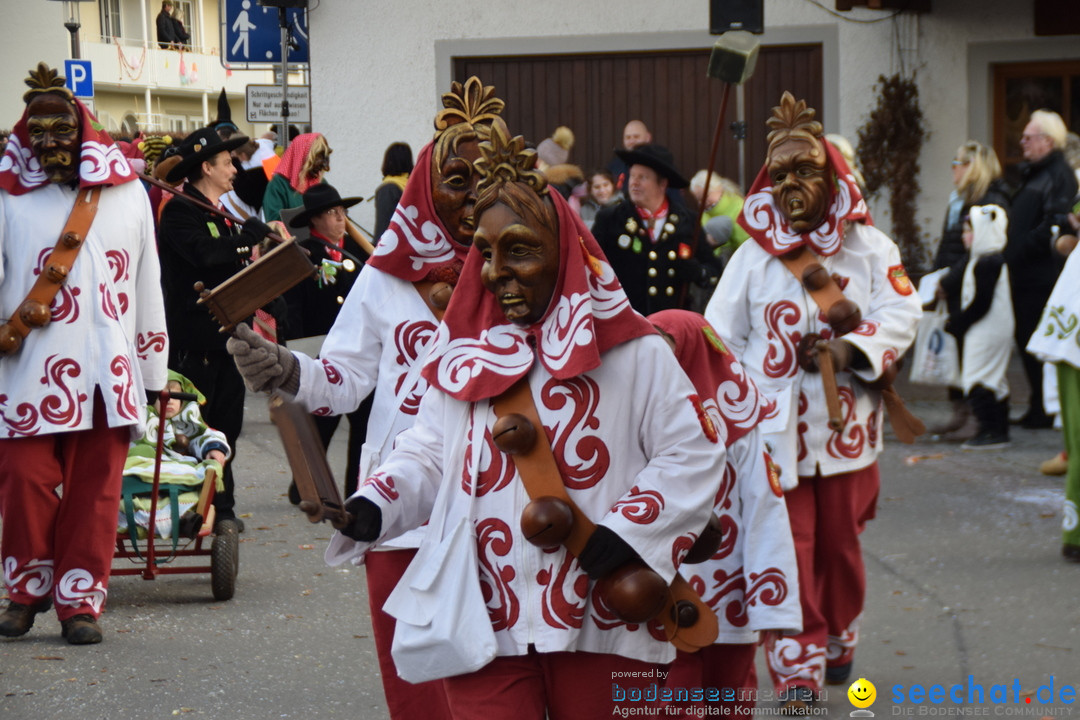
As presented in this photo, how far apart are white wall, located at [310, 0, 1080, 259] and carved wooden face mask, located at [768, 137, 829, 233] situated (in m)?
9.86

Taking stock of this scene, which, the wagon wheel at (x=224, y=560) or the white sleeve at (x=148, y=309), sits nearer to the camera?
the white sleeve at (x=148, y=309)

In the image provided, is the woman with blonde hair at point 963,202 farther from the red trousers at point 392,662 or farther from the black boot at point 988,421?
Result: the red trousers at point 392,662

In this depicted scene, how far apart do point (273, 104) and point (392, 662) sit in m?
11.8

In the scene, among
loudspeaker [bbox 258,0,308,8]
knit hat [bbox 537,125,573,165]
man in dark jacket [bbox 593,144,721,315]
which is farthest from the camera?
loudspeaker [bbox 258,0,308,8]

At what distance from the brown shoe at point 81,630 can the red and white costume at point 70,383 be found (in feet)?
0.10

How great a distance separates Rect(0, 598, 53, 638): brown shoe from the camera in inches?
243

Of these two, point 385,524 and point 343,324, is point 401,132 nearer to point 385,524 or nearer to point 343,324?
point 343,324

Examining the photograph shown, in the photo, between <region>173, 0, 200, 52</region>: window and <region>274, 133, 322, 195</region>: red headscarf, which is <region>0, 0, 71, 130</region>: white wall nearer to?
<region>173, 0, 200, 52</region>: window

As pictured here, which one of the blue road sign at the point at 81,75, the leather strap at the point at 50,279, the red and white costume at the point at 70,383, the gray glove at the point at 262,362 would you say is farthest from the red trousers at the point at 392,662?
the blue road sign at the point at 81,75

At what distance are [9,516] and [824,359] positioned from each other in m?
3.20

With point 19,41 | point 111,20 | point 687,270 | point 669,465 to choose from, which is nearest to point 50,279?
point 669,465

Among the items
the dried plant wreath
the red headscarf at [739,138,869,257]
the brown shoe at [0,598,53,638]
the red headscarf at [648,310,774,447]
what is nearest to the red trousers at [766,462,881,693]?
the red headscarf at [739,138,869,257]

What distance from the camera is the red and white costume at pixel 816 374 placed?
5285mm

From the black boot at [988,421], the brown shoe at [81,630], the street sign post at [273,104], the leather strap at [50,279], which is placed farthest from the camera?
the street sign post at [273,104]
